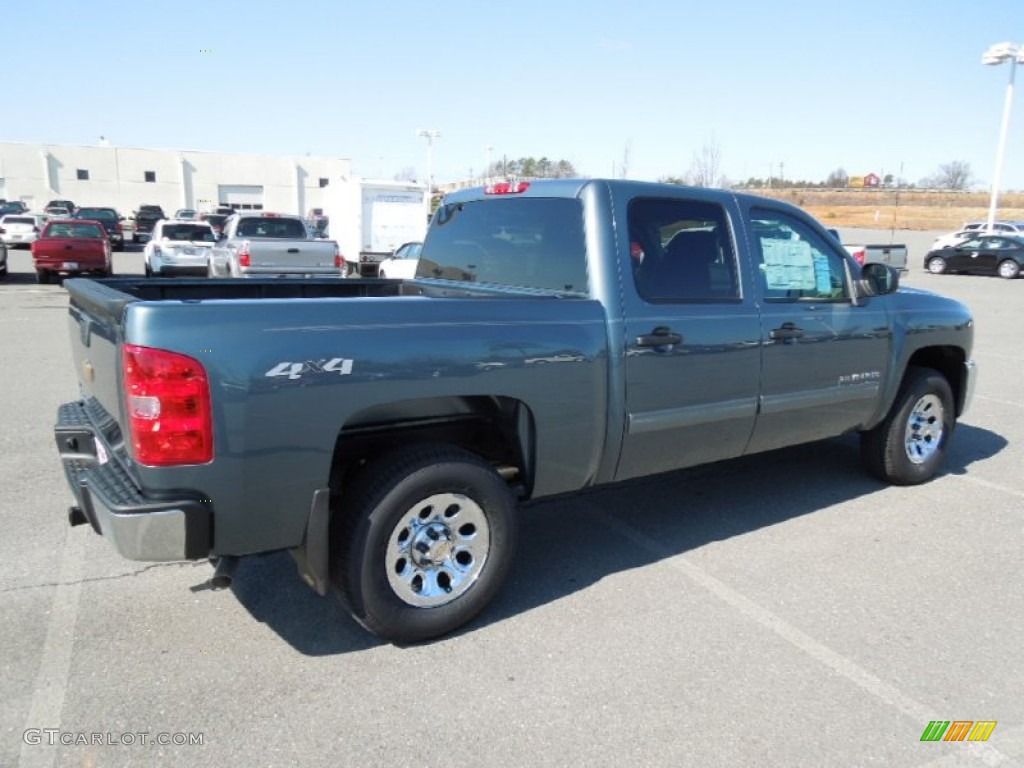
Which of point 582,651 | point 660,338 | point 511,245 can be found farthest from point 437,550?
point 511,245

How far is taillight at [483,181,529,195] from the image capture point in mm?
4211

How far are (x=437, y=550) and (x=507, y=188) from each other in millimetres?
2102

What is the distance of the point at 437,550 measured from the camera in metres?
3.29

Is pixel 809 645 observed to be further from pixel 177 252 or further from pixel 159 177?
pixel 159 177

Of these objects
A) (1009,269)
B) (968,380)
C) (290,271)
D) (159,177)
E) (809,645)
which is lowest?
(809,645)

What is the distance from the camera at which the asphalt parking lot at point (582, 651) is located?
2.65 metres

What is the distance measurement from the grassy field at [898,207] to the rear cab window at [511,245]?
55209 mm

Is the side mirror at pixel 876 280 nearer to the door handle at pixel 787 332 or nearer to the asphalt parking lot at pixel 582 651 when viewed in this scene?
the door handle at pixel 787 332

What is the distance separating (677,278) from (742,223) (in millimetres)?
636

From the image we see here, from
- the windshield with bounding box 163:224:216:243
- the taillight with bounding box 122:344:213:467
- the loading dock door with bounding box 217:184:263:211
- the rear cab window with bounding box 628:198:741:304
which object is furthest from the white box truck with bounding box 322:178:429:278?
the loading dock door with bounding box 217:184:263:211

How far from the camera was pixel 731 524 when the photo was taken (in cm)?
467

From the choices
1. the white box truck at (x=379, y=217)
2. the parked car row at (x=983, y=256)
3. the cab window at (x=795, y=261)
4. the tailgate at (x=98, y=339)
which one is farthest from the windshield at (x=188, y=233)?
the parked car row at (x=983, y=256)

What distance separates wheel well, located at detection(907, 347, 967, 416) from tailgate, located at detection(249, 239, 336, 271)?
34.9 feet

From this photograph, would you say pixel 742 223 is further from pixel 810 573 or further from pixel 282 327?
pixel 282 327
